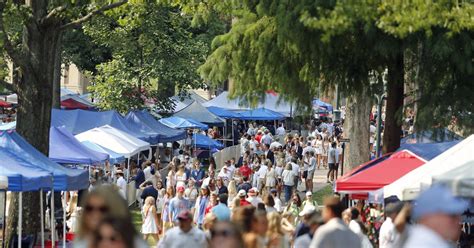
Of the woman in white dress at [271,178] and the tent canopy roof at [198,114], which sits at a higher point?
the tent canopy roof at [198,114]

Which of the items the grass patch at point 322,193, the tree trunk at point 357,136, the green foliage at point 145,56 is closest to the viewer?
the tree trunk at point 357,136

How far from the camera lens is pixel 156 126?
3875 cm

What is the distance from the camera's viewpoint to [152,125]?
38.7 m

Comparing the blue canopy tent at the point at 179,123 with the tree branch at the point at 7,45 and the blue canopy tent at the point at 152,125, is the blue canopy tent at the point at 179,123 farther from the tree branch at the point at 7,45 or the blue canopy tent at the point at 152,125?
the tree branch at the point at 7,45

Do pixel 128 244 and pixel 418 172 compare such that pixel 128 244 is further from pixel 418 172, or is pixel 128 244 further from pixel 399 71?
pixel 399 71

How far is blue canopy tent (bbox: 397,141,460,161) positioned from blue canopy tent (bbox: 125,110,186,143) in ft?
61.5

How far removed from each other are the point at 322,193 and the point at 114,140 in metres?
7.12

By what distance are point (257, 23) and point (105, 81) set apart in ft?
75.0

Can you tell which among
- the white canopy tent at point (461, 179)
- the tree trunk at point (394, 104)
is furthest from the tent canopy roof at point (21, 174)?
the white canopy tent at point (461, 179)

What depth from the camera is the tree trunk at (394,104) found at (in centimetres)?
2031

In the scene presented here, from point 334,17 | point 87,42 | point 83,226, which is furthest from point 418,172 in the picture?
point 87,42

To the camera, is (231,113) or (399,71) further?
(231,113)

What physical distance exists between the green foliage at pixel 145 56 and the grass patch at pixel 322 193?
23.5 ft

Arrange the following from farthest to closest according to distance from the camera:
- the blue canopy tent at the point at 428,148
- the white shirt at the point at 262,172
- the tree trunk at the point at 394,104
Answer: the white shirt at the point at 262,172
the tree trunk at the point at 394,104
the blue canopy tent at the point at 428,148
